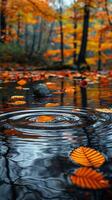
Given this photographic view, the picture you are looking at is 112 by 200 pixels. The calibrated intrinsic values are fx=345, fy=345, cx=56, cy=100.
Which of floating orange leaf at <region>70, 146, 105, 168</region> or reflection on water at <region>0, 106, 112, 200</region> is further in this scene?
floating orange leaf at <region>70, 146, 105, 168</region>

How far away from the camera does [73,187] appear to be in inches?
76.3

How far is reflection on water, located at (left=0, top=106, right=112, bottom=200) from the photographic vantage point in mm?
1886

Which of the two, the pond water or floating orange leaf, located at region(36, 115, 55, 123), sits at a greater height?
floating orange leaf, located at region(36, 115, 55, 123)

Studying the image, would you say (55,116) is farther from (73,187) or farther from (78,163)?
(73,187)

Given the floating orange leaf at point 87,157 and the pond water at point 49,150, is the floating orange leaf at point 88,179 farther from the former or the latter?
the floating orange leaf at point 87,157

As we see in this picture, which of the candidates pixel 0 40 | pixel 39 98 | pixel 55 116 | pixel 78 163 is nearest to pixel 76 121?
pixel 55 116

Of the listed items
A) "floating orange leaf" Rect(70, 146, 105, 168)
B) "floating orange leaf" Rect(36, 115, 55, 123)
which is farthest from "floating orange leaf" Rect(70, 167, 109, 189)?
"floating orange leaf" Rect(36, 115, 55, 123)

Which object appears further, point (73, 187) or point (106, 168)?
point (106, 168)

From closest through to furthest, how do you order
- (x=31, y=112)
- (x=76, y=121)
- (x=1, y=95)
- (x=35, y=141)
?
1. (x=35, y=141)
2. (x=76, y=121)
3. (x=31, y=112)
4. (x=1, y=95)

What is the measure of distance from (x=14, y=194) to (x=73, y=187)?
0.33 m

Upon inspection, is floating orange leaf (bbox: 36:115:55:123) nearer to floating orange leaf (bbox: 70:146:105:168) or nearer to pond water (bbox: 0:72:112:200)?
pond water (bbox: 0:72:112:200)

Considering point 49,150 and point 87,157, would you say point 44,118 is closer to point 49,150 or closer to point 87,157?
point 49,150

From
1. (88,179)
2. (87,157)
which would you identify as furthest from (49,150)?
(88,179)

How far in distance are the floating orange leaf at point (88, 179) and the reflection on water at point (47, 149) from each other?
0.04 metres
